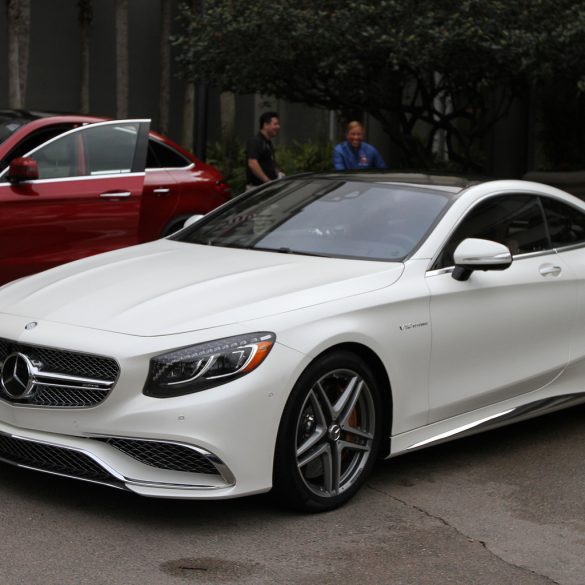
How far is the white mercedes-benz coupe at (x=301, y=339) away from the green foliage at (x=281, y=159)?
14791 mm

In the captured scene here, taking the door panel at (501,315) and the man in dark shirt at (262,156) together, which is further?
the man in dark shirt at (262,156)

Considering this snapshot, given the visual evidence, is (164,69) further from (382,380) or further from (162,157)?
(382,380)

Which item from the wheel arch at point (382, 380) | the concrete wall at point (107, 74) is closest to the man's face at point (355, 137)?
the wheel arch at point (382, 380)

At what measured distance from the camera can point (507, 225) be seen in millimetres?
6781

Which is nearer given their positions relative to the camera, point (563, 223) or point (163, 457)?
point (163, 457)

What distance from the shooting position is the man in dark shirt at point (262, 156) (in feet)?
43.3

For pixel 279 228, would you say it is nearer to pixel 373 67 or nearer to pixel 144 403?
pixel 144 403

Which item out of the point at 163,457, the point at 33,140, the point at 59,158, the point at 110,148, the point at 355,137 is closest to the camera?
the point at 163,457

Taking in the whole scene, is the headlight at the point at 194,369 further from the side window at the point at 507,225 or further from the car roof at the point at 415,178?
the car roof at the point at 415,178

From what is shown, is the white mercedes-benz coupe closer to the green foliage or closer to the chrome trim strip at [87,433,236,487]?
the chrome trim strip at [87,433,236,487]

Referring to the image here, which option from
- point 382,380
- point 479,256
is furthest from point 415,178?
point 382,380

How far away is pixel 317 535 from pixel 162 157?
19.9ft

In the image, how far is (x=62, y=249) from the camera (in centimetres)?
964

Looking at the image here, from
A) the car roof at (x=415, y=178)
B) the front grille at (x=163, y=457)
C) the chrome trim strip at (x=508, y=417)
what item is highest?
the car roof at (x=415, y=178)
